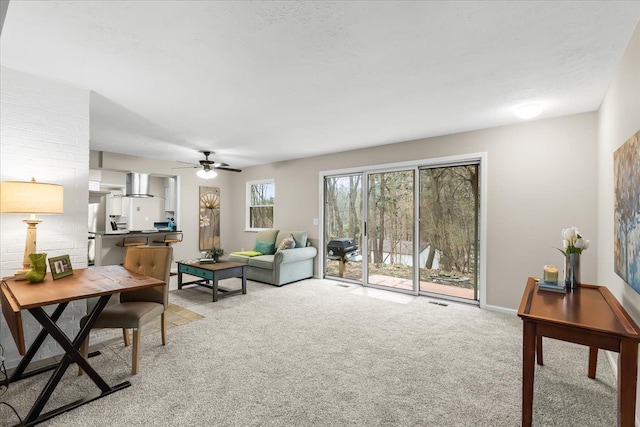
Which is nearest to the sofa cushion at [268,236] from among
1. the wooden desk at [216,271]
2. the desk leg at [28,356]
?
the wooden desk at [216,271]

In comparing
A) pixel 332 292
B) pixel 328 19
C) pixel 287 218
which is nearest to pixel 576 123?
pixel 328 19

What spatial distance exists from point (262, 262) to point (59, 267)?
3233mm

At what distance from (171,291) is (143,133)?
257 centimetres

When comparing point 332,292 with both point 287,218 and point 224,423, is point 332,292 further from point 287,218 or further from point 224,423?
point 224,423

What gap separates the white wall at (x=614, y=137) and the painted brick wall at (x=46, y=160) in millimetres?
4438

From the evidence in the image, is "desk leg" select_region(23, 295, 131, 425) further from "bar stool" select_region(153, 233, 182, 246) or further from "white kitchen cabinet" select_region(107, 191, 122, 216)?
"white kitchen cabinet" select_region(107, 191, 122, 216)

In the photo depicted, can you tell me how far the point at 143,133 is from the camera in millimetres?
4492

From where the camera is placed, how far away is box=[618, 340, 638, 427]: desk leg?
1431 mm

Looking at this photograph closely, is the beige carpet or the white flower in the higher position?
the white flower

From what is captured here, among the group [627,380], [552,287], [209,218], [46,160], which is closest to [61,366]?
[46,160]

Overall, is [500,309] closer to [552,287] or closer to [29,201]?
[552,287]

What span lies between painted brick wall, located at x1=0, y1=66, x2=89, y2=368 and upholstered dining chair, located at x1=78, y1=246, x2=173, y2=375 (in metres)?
0.52

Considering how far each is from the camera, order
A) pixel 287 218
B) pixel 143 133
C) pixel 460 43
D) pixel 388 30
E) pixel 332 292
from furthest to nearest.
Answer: pixel 287 218
pixel 332 292
pixel 143 133
pixel 460 43
pixel 388 30

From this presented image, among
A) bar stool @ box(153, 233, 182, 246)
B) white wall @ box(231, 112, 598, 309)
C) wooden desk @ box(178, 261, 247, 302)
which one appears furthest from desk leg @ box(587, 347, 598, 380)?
bar stool @ box(153, 233, 182, 246)
